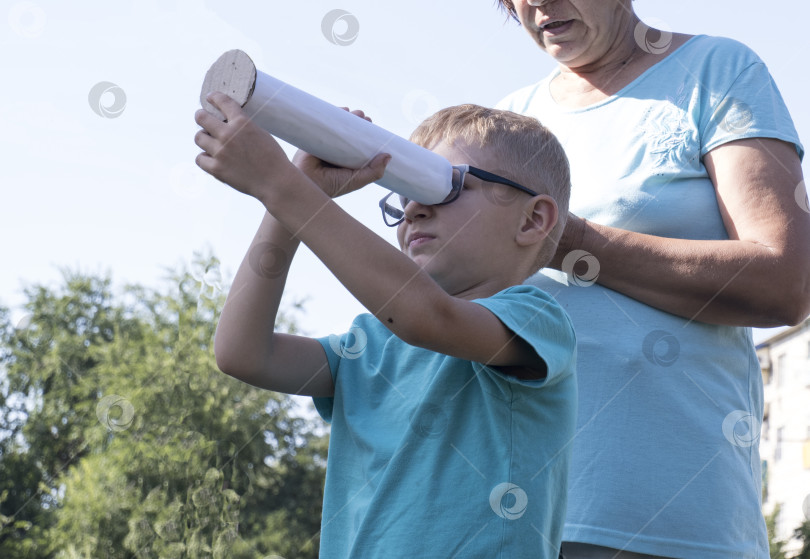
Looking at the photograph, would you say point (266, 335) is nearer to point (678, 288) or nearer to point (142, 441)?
point (678, 288)

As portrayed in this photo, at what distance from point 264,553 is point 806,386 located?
28.9 meters

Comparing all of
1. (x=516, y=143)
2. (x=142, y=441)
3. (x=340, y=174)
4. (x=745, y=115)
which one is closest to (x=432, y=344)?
(x=340, y=174)

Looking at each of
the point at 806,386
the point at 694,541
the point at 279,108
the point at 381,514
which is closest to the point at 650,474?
the point at 694,541

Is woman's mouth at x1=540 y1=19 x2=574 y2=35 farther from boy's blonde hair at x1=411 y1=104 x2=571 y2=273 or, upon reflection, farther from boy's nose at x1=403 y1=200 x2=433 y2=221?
boy's nose at x1=403 y1=200 x2=433 y2=221

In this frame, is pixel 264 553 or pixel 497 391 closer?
pixel 497 391

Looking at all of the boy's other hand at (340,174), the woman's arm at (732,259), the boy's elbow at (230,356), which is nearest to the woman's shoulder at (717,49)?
the woman's arm at (732,259)

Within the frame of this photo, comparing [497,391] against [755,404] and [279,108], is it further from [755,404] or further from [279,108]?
[755,404]

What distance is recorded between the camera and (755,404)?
7.40 feet

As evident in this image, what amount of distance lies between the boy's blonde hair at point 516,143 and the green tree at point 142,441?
66.9 feet

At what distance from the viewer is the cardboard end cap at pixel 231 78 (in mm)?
1477

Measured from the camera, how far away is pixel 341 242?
151 centimetres

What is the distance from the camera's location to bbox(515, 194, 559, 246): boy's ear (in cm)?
196

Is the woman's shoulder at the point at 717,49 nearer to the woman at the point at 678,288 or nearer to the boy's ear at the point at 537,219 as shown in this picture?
the woman at the point at 678,288

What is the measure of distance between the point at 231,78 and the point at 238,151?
4.9 inches
